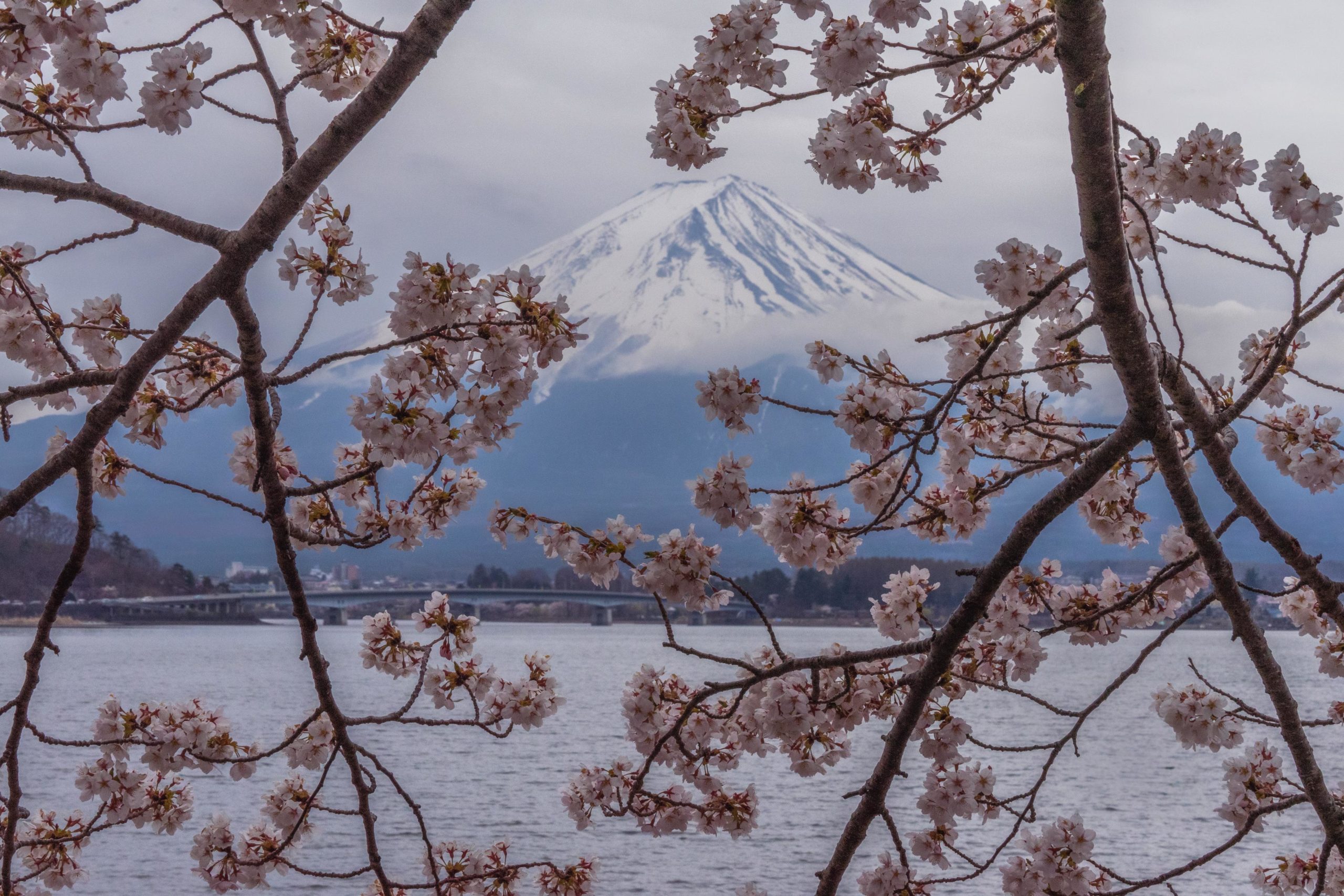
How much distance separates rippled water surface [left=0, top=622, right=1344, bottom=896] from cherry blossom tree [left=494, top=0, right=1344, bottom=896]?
396 millimetres

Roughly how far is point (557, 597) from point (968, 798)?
56064mm

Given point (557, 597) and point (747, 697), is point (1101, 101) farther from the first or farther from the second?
point (557, 597)

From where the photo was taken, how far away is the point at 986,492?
294cm

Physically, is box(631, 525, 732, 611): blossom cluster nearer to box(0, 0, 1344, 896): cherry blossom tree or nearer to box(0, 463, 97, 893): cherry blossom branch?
box(0, 0, 1344, 896): cherry blossom tree

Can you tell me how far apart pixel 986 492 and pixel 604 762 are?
26.8 metres

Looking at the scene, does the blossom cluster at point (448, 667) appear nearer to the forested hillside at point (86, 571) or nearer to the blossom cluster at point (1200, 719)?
the blossom cluster at point (1200, 719)

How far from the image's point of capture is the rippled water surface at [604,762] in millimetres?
20266

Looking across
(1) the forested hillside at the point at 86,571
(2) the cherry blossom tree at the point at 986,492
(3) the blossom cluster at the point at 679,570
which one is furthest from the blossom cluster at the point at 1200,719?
(1) the forested hillside at the point at 86,571

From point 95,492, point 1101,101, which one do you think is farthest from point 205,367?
point 1101,101

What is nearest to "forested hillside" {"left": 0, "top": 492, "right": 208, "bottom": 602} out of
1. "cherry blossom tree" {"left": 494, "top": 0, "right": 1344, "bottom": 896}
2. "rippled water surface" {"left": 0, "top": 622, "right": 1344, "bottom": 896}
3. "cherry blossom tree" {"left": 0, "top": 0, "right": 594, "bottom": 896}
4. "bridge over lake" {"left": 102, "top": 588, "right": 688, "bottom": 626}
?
"bridge over lake" {"left": 102, "top": 588, "right": 688, "bottom": 626}

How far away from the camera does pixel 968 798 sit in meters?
3.16

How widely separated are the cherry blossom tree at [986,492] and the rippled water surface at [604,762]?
396 mm

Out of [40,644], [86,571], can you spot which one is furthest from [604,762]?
[86,571]

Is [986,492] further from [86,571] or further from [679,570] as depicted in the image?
[86,571]
